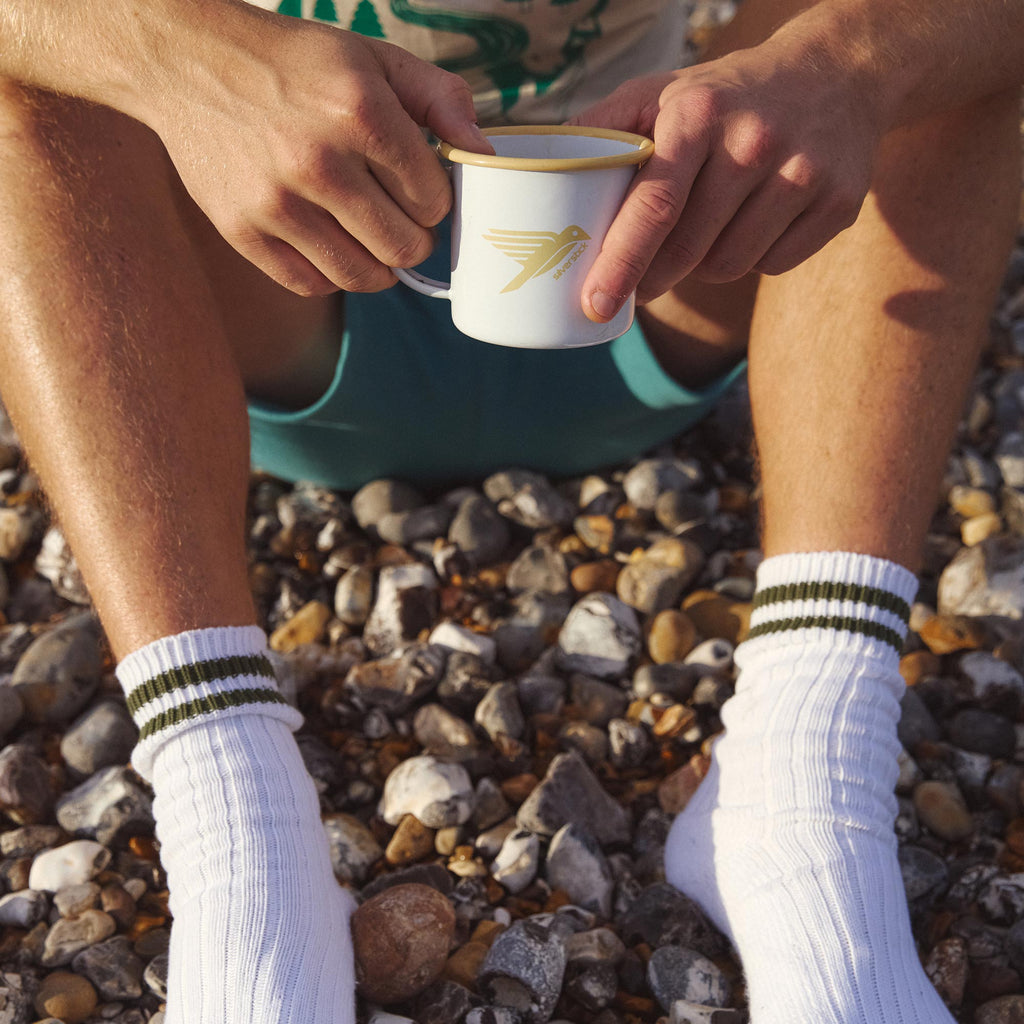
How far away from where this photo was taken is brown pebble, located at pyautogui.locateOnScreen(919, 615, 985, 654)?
2088 mm

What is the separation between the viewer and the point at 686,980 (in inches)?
60.8

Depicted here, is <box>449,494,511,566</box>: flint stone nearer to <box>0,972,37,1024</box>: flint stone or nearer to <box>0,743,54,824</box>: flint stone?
<box>0,743,54,824</box>: flint stone

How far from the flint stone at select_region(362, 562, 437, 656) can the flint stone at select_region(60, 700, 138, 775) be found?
0.48 metres

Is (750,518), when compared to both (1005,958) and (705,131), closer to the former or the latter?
(1005,958)

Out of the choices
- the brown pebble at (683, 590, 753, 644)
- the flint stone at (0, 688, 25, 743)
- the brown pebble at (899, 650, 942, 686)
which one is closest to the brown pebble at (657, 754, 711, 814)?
the brown pebble at (683, 590, 753, 644)

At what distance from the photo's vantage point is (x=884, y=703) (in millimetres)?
1625

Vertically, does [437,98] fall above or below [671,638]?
above

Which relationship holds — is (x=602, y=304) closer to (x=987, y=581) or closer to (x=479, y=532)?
(x=479, y=532)

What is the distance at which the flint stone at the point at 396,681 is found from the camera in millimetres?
1996

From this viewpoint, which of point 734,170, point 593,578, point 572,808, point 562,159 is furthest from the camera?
point 593,578

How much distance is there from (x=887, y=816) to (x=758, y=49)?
3.60 feet

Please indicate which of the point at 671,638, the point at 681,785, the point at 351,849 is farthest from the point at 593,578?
the point at 351,849

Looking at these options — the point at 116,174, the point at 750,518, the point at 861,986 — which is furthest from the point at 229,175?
the point at 750,518

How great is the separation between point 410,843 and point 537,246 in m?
1.01
